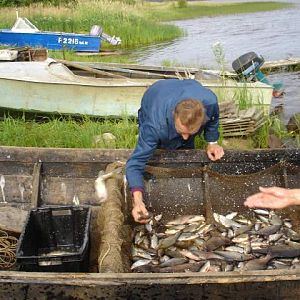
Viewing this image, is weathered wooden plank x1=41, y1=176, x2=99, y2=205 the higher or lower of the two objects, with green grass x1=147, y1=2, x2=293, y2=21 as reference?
lower

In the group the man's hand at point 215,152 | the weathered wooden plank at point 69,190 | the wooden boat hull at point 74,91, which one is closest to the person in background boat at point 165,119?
the man's hand at point 215,152

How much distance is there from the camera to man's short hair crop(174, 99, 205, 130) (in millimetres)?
4203

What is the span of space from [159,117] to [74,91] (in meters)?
5.19

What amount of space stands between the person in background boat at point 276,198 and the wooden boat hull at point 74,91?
6.19m

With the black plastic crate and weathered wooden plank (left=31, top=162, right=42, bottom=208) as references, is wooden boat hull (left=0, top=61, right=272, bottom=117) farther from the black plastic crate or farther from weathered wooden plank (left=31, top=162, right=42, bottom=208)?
the black plastic crate

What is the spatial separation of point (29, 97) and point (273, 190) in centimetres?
726

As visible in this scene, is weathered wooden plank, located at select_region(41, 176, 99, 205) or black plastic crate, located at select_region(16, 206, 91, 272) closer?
black plastic crate, located at select_region(16, 206, 91, 272)

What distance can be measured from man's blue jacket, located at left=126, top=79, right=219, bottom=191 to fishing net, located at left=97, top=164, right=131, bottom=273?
1.03 ft

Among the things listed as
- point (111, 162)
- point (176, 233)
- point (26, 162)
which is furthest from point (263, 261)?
point (26, 162)

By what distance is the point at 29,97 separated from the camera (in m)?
9.57

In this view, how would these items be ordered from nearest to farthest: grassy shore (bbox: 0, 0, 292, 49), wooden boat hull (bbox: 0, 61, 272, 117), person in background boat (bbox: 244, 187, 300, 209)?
1. person in background boat (bbox: 244, 187, 300, 209)
2. wooden boat hull (bbox: 0, 61, 272, 117)
3. grassy shore (bbox: 0, 0, 292, 49)

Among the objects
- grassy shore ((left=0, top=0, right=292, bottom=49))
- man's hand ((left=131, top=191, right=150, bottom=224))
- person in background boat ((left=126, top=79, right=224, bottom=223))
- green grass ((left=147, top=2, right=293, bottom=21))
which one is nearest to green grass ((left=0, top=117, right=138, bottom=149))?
person in background boat ((left=126, top=79, right=224, bottom=223))

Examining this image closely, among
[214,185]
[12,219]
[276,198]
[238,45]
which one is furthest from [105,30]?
[276,198]

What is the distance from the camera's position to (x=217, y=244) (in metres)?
4.82
